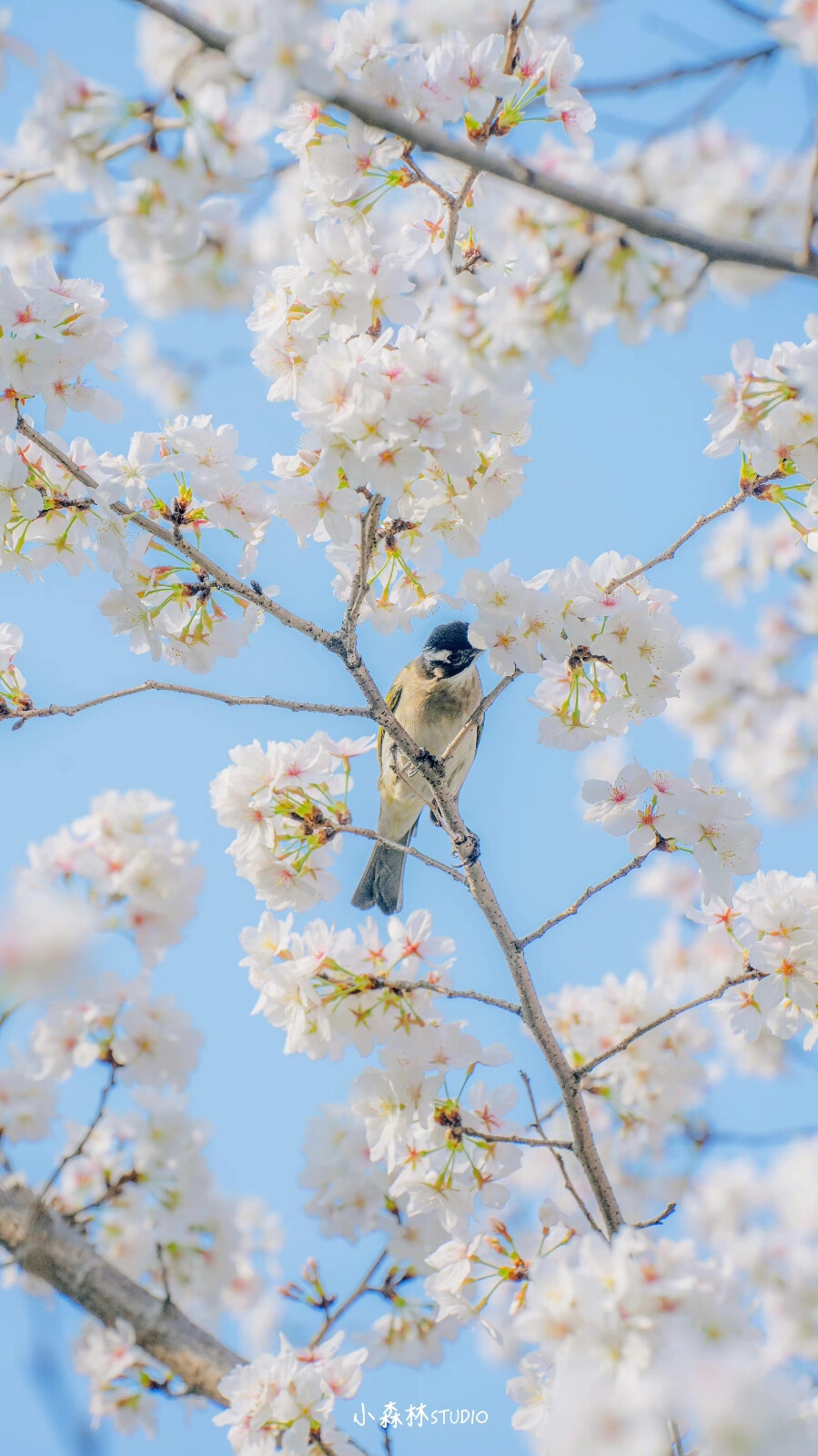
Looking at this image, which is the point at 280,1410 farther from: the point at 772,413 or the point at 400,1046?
the point at 772,413

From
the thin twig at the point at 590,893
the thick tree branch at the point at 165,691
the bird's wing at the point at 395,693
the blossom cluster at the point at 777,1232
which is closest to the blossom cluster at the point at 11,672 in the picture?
the thick tree branch at the point at 165,691

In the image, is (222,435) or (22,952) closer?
(22,952)

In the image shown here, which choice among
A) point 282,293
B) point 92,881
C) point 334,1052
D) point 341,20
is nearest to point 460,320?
point 282,293

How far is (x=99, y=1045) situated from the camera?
4020mm

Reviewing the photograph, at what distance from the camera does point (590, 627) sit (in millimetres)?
2805

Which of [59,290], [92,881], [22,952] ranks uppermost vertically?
[59,290]

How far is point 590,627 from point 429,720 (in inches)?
119

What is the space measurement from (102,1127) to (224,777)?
8.87 ft

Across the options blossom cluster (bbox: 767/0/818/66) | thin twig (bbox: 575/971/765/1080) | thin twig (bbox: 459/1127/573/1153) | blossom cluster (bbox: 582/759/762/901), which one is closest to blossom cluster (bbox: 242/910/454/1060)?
thin twig (bbox: 459/1127/573/1153)

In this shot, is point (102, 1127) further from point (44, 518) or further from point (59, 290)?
point (59, 290)

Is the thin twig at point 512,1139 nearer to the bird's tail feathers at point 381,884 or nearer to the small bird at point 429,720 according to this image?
the small bird at point 429,720

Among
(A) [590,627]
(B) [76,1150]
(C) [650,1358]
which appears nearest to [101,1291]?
(B) [76,1150]

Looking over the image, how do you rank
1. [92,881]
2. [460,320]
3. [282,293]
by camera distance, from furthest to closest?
[92,881] → [282,293] → [460,320]

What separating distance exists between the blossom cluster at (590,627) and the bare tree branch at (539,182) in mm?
1160
